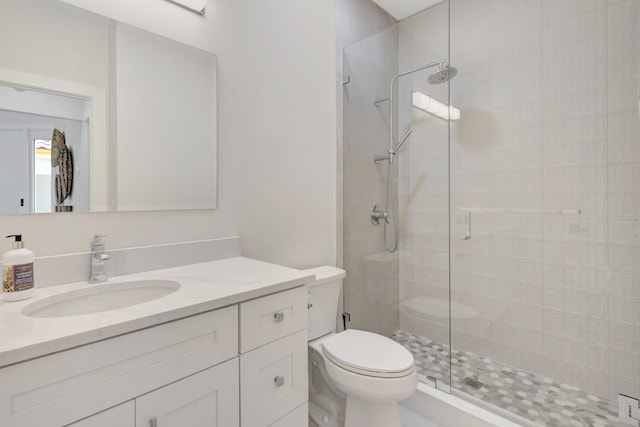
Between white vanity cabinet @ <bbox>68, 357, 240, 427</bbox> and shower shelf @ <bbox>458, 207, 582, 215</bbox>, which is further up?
shower shelf @ <bbox>458, 207, 582, 215</bbox>

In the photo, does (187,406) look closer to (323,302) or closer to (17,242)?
(17,242)

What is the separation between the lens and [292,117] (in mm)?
1820

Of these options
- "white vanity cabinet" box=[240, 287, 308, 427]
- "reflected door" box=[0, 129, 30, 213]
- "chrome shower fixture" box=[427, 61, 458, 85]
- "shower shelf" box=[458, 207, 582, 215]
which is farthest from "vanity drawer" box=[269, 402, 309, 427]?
"chrome shower fixture" box=[427, 61, 458, 85]

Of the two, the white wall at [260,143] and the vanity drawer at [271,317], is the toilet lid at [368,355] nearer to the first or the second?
the vanity drawer at [271,317]

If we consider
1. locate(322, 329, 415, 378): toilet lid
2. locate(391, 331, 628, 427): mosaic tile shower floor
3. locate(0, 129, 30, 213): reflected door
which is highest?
locate(0, 129, 30, 213): reflected door

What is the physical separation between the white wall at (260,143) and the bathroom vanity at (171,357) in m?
0.21

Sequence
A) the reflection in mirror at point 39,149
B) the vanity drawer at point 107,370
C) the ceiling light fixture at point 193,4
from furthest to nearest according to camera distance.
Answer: the ceiling light fixture at point 193,4 → the reflection in mirror at point 39,149 → the vanity drawer at point 107,370

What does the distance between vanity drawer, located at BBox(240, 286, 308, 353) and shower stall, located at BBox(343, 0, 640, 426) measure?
1.04 meters

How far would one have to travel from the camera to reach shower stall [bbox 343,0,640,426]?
1.69 metres

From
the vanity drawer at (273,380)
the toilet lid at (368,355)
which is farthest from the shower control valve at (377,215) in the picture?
the vanity drawer at (273,380)

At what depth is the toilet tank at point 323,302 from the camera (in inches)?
63.4

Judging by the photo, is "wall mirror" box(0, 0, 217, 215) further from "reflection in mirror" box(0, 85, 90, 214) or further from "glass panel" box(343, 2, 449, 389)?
"glass panel" box(343, 2, 449, 389)

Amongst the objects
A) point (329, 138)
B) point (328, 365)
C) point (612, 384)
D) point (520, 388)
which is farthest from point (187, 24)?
point (612, 384)

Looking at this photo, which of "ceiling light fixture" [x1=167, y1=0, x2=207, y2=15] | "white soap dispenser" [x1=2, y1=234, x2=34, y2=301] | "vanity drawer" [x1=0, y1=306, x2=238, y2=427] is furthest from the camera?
"ceiling light fixture" [x1=167, y1=0, x2=207, y2=15]
